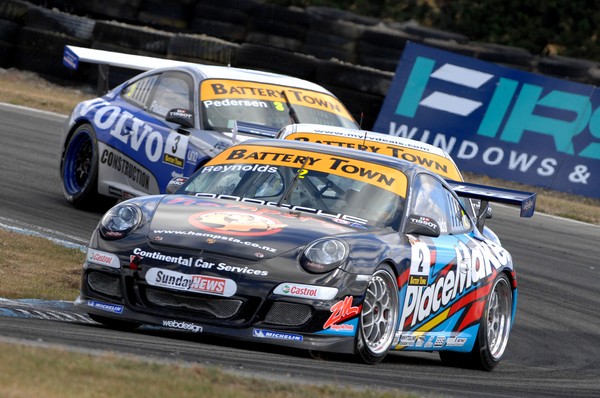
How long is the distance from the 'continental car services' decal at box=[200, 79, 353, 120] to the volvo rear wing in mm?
3268

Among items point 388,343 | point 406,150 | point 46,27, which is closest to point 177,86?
point 406,150

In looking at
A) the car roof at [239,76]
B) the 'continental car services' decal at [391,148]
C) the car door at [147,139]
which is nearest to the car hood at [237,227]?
the 'continental car services' decal at [391,148]

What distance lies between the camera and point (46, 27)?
2069 centimetres

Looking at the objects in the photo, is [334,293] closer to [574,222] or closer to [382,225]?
[382,225]

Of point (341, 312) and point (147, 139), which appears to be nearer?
point (341, 312)

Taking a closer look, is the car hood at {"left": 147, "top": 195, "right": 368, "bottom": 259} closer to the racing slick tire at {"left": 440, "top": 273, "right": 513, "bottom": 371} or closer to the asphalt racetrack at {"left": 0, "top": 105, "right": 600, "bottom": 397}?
the asphalt racetrack at {"left": 0, "top": 105, "right": 600, "bottom": 397}

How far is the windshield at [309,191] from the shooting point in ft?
25.2

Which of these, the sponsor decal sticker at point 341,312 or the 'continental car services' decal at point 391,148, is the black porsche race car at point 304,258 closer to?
the sponsor decal sticker at point 341,312

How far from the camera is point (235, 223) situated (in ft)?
23.4

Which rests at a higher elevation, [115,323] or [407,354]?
[115,323]

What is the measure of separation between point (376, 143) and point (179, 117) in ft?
5.81

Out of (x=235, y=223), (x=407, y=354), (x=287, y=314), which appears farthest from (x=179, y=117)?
(x=287, y=314)

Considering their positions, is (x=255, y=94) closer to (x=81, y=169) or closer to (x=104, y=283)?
(x=81, y=169)

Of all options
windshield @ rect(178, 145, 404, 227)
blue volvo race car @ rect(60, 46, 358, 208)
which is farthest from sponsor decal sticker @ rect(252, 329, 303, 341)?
blue volvo race car @ rect(60, 46, 358, 208)
